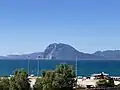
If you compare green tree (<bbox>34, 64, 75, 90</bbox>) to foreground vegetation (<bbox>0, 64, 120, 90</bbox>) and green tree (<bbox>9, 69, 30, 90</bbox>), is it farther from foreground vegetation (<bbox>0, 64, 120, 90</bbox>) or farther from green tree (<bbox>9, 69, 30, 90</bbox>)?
green tree (<bbox>9, 69, 30, 90</bbox>)

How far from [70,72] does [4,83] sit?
6489 mm

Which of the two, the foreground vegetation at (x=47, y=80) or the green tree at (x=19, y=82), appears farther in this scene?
the foreground vegetation at (x=47, y=80)

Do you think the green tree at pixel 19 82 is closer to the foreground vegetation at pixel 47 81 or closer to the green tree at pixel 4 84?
the foreground vegetation at pixel 47 81

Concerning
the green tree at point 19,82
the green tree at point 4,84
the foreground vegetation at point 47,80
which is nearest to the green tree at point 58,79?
the foreground vegetation at point 47,80

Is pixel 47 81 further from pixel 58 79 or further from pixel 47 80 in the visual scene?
pixel 58 79

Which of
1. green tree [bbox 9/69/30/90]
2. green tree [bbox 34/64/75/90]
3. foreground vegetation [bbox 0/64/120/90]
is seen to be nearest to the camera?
green tree [bbox 9/69/30/90]

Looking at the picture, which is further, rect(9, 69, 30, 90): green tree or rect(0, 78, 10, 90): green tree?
rect(0, 78, 10, 90): green tree

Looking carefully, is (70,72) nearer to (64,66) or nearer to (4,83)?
(64,66)

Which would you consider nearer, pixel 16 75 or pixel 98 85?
pixel 16 75

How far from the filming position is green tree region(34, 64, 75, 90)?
37406mm

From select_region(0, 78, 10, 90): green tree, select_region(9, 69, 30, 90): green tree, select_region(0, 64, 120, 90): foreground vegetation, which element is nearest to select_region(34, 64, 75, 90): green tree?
select_region(0, 64, 120, 90): foreground vegetation

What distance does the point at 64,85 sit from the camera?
125 ft

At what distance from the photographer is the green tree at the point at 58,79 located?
37.4 m

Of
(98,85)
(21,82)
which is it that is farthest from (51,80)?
(98,85)
